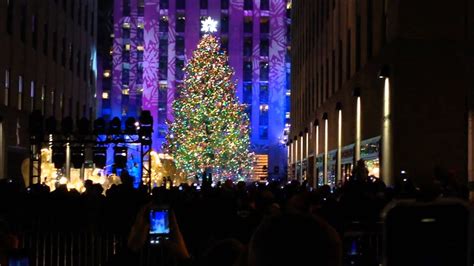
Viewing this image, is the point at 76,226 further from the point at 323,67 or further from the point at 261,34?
the point at 261,34

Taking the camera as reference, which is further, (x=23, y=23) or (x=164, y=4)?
(x=164, y=4)

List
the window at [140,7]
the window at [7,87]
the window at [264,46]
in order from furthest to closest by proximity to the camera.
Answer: the window at [140,7]
the window at [264,46]
the window at [7,87]

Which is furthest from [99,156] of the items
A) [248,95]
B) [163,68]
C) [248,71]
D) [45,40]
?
[163,68]

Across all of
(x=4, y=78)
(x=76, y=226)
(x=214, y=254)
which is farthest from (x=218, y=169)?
(x=214, y=254)

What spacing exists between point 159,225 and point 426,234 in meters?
6.03

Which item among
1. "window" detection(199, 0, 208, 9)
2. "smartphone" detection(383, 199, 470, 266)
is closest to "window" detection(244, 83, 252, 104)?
"window" detection(199, 0, 208, 9)

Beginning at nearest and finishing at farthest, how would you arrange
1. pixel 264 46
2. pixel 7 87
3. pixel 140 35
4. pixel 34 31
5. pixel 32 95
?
pixel 7 87
pixel 32 95
pixel 34 31
pixel 264 46
pixel 140 35

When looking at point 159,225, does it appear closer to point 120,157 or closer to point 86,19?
point 120,157

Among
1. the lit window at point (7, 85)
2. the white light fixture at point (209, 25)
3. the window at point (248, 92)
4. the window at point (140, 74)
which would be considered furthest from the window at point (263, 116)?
the lit window at point (7, 85)

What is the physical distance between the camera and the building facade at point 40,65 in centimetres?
3341

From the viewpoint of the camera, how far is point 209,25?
86000 mm

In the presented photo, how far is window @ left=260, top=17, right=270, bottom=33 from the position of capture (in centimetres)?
8888

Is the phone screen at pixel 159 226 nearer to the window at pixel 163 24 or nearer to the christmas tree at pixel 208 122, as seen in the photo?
the christmas tree at pixel 208 122

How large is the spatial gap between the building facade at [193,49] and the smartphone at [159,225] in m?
77.2
